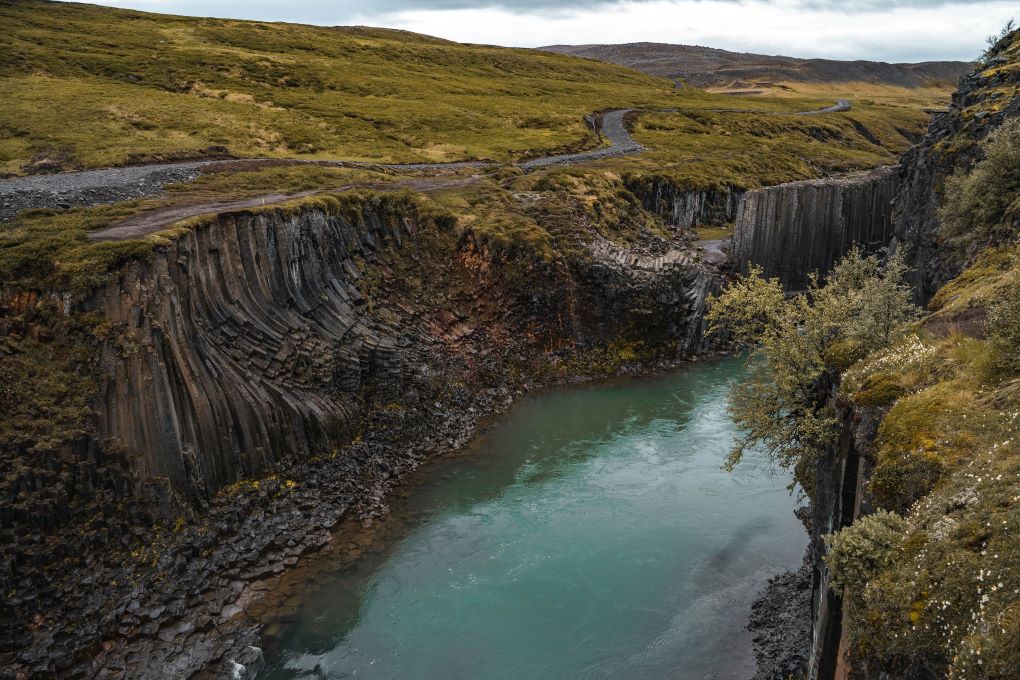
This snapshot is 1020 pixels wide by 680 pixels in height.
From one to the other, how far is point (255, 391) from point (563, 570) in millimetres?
15882

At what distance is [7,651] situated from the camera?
839 inches

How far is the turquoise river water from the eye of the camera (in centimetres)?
2281

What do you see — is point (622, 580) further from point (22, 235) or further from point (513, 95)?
point (513, 95)

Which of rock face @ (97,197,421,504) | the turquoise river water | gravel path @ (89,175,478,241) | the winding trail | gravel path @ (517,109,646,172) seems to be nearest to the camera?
the turquoise river water

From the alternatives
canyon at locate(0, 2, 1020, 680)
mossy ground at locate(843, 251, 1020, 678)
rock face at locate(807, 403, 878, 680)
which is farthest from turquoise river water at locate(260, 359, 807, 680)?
mossy ground at locate(843, 251, 1020, 678)

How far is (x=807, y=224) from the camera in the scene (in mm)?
59844

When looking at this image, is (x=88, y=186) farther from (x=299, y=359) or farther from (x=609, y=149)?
(x=609, y=149)

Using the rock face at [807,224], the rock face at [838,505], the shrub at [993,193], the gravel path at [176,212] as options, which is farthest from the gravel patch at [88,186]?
the rock face at [807,224]

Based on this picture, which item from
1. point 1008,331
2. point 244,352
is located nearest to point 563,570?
point 1008,331

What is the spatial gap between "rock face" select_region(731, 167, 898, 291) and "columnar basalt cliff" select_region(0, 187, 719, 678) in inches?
465

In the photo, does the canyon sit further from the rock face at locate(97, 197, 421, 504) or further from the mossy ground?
the mossy ground

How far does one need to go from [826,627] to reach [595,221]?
43101 mm

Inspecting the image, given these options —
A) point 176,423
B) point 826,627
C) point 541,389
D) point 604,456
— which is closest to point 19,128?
point 176,423

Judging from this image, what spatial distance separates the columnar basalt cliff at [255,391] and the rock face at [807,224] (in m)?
11.8
